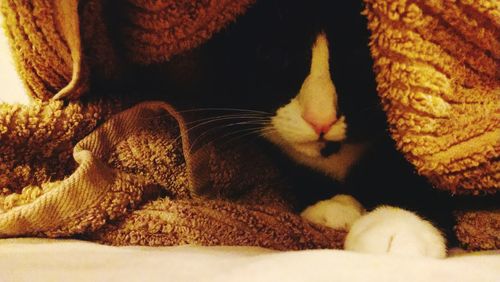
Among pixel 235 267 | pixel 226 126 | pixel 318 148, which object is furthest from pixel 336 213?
pixel 235 267

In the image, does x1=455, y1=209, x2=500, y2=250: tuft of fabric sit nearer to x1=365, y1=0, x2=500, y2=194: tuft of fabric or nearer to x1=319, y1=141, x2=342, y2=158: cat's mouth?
x1=365, y1=0, x2=500, y2=194: tuft of fabric

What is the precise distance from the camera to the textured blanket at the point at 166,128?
57 centimetres

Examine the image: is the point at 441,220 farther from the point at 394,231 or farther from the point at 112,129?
the point at 112,129

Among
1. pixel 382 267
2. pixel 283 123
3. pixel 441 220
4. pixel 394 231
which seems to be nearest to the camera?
pixel 382 267

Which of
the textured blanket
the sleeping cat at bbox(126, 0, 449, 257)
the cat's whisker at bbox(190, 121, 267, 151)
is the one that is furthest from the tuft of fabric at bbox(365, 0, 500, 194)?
the cat's whisker at bbox(190, 121, 267, 151)

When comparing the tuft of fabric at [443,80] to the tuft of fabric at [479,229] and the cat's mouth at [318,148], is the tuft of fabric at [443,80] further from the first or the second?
the cat's mouth at [318,148]

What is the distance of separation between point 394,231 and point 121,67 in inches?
18.0

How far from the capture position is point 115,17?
69 centimetres

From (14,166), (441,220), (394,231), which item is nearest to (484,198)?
(441,220)

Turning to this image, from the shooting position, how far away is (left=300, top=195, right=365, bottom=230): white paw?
70 cm

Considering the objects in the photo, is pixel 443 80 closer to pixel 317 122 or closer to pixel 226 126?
pixel 317 122

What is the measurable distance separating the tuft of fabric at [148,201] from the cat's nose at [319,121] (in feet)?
0.43

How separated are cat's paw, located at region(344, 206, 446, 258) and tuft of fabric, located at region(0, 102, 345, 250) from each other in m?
0.05

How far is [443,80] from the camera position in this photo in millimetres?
575
